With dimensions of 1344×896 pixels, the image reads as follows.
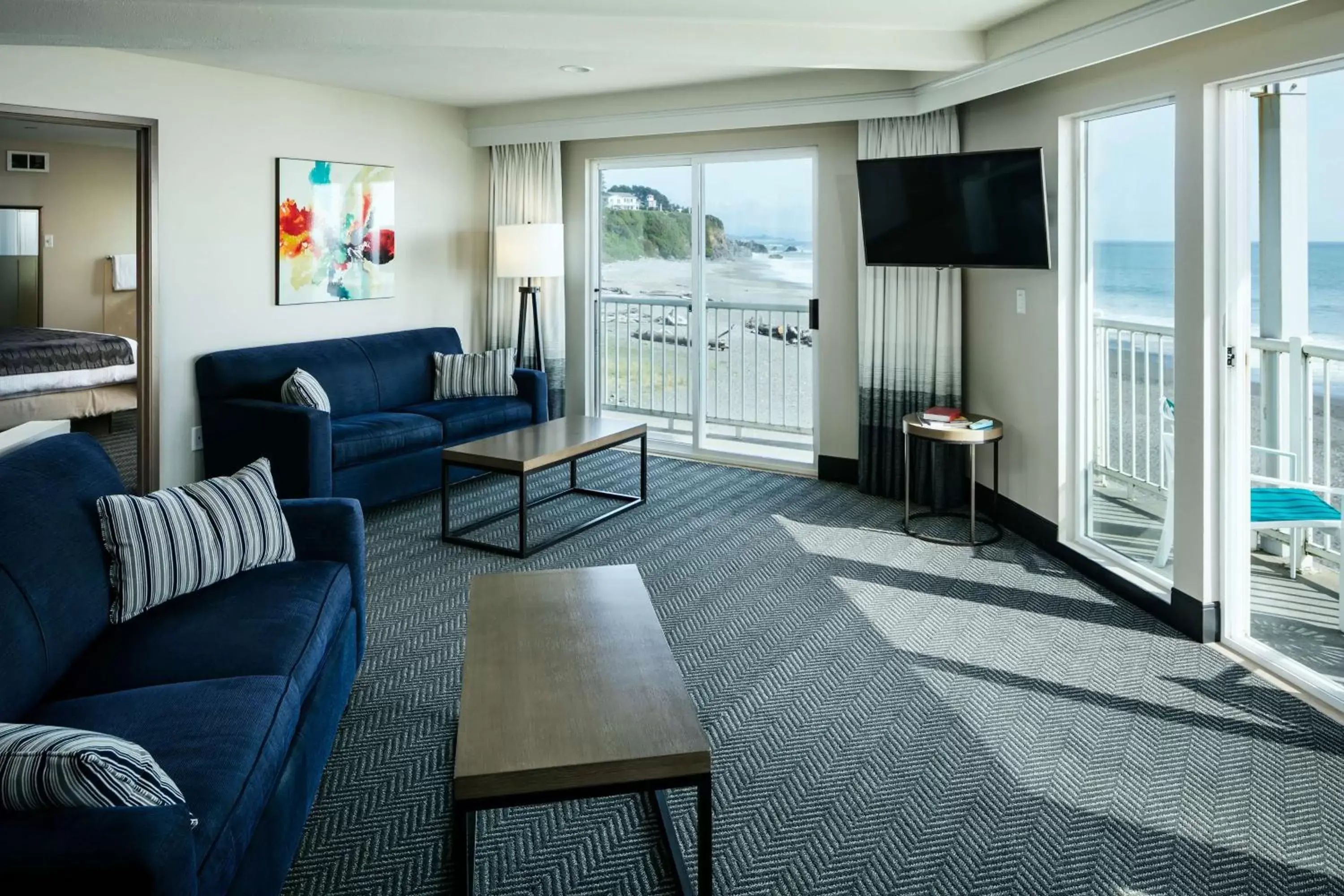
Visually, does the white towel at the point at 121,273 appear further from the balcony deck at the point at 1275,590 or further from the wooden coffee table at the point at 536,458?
the balcony deck at the point at 1275,590

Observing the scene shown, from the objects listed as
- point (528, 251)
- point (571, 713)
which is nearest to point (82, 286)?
point (528, 251)

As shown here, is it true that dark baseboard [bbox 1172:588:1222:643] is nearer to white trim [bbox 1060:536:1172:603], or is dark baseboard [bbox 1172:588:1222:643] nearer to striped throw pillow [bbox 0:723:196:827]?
white trim [bbox 1060:536:1172:603]

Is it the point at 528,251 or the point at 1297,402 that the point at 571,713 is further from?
the point at 528,251

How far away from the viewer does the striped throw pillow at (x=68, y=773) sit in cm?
148

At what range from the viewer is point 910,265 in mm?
5207

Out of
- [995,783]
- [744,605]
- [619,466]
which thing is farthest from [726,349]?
[995,783]

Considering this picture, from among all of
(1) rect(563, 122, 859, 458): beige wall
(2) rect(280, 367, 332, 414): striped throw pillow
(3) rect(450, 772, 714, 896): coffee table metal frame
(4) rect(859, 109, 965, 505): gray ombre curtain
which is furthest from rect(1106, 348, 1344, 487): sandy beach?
(2) rect(280, 367, 332, 414): striped throw pillow

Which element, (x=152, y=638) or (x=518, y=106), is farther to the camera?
(x=518, y=106)

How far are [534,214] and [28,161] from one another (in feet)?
9.47

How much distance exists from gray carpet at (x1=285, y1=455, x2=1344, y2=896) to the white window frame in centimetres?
24

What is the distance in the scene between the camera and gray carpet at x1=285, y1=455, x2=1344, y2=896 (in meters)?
2.26

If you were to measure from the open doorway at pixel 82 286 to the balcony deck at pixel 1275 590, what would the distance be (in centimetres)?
462

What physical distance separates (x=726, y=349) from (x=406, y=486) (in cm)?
228

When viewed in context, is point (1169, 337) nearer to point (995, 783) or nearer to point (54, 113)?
point (995, 783)
